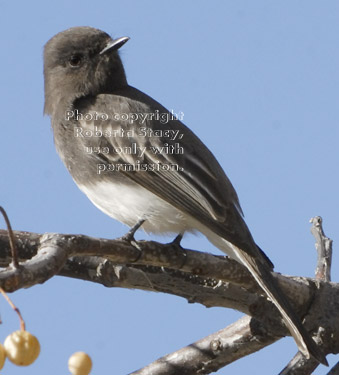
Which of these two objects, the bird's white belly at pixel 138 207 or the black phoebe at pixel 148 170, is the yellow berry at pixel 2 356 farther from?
the bird's white belly at pixel 138 207

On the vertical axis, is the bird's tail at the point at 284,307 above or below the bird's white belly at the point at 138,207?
below

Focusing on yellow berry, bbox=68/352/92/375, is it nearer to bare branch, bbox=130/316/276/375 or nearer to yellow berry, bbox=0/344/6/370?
yellow berry, bbox=0/344/6/370

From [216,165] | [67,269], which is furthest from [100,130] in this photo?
[67,269]

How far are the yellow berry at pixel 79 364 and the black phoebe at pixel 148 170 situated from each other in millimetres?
1829

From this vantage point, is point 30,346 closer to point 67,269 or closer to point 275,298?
point 67,269

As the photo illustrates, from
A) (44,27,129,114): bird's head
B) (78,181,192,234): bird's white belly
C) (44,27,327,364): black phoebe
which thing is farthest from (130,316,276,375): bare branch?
(44,27,129,114): bird's head

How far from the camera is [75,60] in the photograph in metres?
6.02

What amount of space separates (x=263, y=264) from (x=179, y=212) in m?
0.67

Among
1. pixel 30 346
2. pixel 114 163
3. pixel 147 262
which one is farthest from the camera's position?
pixel 114 163

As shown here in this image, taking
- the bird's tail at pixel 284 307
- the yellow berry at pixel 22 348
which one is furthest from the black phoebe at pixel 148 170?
the yellow berry at pixel 22 348

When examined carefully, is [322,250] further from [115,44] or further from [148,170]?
[115,44]

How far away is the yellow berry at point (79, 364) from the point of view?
2.51 meters

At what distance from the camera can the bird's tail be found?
13.5ft

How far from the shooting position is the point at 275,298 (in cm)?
422
